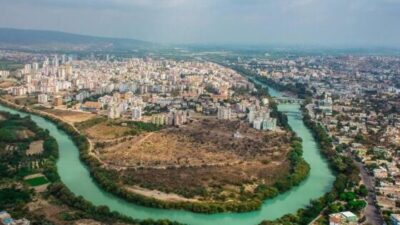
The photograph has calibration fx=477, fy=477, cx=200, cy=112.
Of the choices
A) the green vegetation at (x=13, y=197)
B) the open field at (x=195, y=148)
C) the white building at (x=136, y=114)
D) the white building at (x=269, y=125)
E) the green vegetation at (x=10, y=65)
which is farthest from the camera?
the green vegetation at (x=10, y=65)

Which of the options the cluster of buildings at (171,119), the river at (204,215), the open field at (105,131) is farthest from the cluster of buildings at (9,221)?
the cluster of buildings at (171,119)

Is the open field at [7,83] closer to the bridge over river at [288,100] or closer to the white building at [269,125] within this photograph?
the bridge over river at [288,100]

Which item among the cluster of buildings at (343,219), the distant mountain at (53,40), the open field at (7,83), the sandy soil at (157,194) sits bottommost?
the open field at (7,83)

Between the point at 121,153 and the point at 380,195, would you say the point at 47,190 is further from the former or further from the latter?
the point at 380,195

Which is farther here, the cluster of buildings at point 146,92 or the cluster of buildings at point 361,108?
the cluster of buildings at point 146,92

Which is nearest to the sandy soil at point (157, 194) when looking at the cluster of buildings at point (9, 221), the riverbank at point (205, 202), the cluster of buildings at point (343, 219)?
the riverbank at point (205, 202)

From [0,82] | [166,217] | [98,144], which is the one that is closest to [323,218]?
[166,217]

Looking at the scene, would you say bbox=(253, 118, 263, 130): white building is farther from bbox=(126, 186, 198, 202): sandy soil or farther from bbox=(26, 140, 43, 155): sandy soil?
bbox=(126, 186, 198, 202): sandy soil

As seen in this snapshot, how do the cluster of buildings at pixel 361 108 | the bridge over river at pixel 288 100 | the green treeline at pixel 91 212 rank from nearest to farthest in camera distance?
the green treeline at pixel 91 212, the cluster of buildings at pixel 361 108, the bridge over river at pixel 288 100

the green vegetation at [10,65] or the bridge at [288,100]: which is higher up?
the bridge at [288,100]

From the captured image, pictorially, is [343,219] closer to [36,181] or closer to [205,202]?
[205,202]
